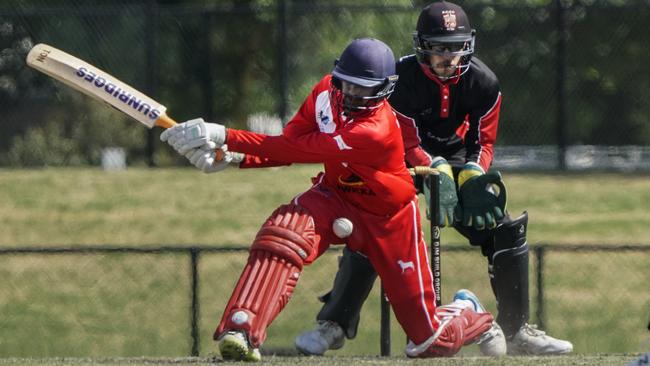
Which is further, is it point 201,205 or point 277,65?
point 277,65

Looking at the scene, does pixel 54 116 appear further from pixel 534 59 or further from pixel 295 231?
pixel 295 231

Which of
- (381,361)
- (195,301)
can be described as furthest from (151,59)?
(381,361)

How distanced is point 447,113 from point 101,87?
2.06m

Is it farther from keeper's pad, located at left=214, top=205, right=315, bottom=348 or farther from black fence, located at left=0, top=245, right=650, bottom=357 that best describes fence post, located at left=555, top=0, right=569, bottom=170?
keeper's pad, located at left=214, top=205, right=315, bottom=348

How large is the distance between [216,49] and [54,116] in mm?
2217

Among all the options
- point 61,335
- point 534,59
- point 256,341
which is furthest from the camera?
point 534,59

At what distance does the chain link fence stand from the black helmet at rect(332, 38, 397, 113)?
33.8ft

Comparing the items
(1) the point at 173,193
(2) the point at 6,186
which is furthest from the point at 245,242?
(2) the point at 6,186

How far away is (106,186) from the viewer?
16656 mm

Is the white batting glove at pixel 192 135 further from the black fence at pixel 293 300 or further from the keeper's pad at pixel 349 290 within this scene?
the black fence at pixel 293 300

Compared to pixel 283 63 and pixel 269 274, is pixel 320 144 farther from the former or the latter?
pixel 283 63

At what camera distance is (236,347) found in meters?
6.80

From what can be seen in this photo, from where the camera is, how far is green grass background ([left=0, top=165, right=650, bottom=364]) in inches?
462

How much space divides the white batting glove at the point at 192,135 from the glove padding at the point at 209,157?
0.12ft
